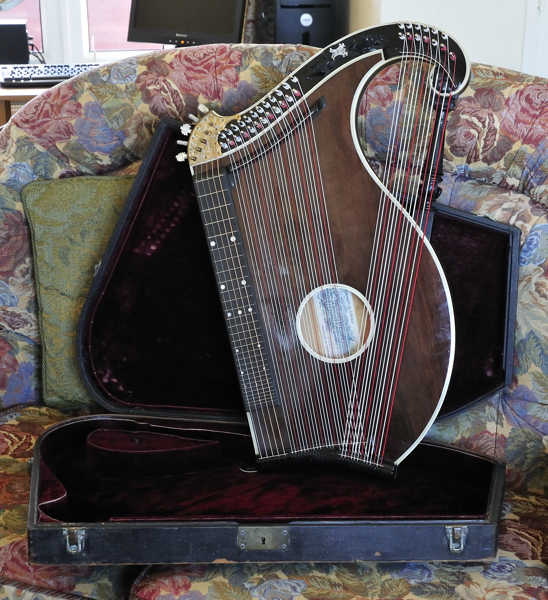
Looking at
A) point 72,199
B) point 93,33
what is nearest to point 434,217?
point 72,199

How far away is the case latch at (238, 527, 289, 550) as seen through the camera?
3.70 ft

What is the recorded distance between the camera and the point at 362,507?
47.3 inches

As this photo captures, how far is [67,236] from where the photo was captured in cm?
148

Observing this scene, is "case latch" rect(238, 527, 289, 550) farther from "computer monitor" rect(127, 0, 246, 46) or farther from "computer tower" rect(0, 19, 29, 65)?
"computer tower" rect(0, 19, 29, 65)

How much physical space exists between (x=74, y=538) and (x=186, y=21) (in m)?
2.10

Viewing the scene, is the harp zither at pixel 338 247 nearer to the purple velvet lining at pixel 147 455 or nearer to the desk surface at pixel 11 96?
the purple velvet lining at pixel 147 455

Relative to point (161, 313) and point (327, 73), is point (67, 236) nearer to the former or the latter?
point (161, 313)

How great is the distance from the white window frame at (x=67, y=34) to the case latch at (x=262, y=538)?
2852 mm

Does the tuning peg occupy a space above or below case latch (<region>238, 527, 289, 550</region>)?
above

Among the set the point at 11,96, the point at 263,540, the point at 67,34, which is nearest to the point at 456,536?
the point at 263,540

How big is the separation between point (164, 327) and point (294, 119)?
0.48 m

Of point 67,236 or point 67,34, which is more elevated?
point 67,34

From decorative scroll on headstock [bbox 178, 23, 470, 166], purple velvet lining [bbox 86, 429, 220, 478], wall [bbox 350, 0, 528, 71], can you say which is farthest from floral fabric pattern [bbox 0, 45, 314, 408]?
wall [bbox 350, 0, 528, 71]

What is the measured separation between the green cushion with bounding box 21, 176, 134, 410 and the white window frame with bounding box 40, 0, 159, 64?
7.27 ft
